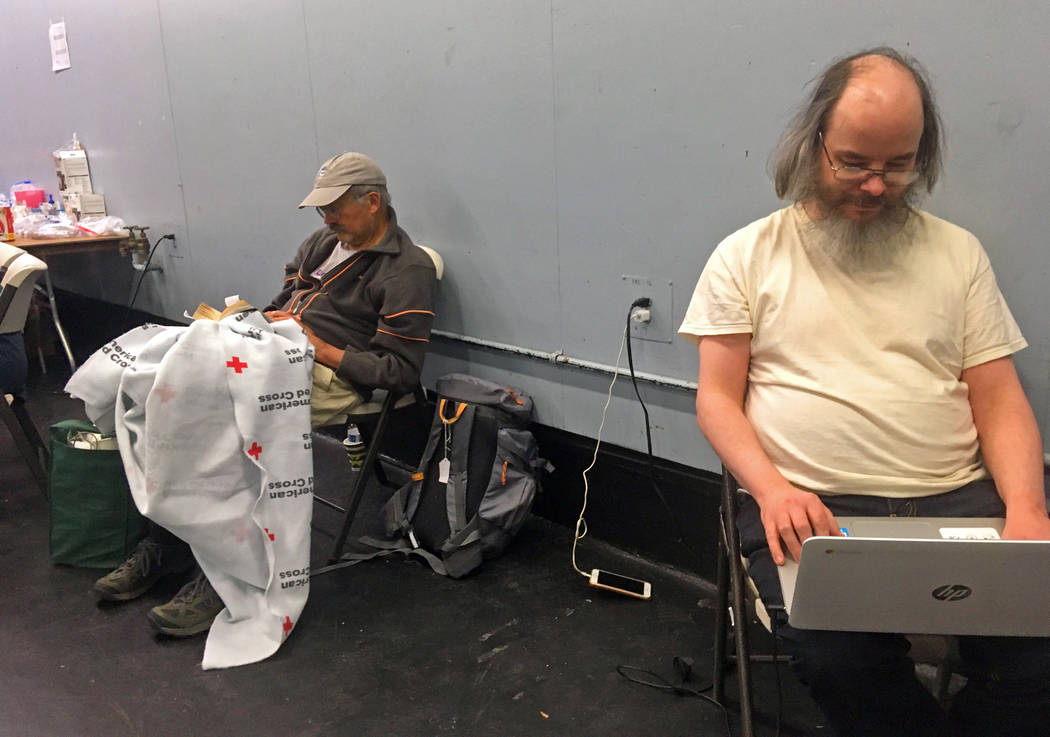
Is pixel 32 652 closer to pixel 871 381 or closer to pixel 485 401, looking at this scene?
pixel 485 401

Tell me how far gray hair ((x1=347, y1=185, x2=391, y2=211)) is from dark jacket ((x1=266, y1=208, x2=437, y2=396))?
0.14 feet

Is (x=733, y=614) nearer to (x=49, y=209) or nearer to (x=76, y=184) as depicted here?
(x=76, y=184)

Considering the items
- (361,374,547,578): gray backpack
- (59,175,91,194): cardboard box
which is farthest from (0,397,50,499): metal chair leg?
(59,175,91,194): cardboard box

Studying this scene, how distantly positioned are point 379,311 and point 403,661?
0.97 metres

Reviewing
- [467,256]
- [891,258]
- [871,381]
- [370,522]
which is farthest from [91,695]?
[891,258]

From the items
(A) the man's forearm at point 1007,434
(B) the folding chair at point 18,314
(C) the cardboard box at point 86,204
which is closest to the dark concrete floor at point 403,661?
(B) the folding chair at point 18,314

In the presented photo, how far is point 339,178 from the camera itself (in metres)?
2.22

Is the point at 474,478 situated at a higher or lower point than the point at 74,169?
lower

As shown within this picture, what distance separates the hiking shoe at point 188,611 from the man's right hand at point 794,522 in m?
1.44

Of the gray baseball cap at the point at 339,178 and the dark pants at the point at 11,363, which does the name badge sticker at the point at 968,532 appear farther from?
the dark pants at the point at 11,363

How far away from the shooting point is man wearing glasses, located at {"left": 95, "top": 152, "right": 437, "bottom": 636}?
7.02 ft

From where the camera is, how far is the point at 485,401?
2279 millimetres

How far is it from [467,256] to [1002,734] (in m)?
1.78

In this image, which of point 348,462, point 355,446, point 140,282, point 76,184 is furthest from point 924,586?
point 76,184
